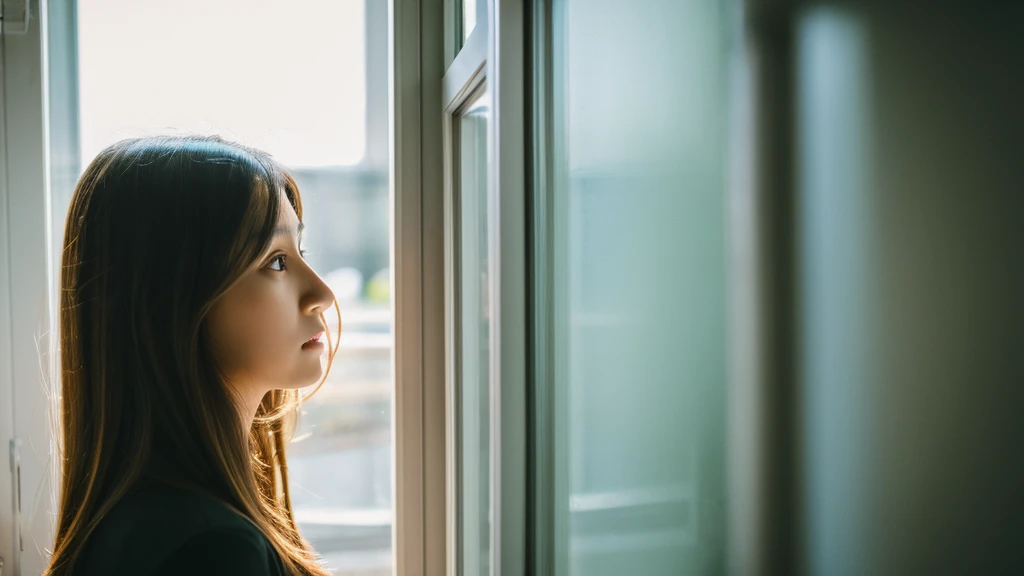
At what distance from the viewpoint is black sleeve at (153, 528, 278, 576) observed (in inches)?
20.3

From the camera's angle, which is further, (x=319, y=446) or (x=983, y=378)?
(x=319, y=446)

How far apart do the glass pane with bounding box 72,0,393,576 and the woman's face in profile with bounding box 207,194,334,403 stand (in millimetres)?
780

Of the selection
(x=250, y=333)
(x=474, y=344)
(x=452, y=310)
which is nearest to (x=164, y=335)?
(x=250, y=333)

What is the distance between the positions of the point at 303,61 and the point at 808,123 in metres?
1.36

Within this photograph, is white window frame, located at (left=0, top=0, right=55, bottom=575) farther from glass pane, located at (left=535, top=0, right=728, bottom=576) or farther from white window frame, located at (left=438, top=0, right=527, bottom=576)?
glass pane, located at (left=535, top=0, right=728, bottom=576)

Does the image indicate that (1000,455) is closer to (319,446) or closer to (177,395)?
(177,395)

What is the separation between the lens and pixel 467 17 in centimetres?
132

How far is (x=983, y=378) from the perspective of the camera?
0.86 ft

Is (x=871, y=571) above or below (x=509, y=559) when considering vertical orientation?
above

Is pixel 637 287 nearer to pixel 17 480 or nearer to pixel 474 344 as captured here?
pixel 474 344

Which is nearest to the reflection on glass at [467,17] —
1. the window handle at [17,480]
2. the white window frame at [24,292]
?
the white window frame at [24,292]

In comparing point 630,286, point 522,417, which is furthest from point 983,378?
point 522,417

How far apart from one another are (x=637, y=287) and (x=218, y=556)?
1.31 ft

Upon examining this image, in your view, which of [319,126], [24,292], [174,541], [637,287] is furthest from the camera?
[319,126]
